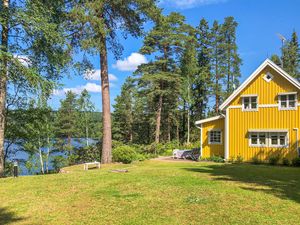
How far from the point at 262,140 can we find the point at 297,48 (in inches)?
1359

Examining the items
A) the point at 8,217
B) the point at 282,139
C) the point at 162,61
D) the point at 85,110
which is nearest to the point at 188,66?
the point at 162,61

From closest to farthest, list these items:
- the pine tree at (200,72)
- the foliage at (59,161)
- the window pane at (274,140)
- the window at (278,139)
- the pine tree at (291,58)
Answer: the window at (278,139) → the window pane at (274,140) → the foliage at (59,161) → the pine tree at (200,72) → the pine tree at (291,58)

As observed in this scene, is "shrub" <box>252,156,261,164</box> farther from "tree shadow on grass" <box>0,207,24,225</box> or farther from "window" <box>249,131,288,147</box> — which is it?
"tree shadow on grass" <box>0,207,24,225</box>

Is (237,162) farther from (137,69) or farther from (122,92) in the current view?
(122,92)

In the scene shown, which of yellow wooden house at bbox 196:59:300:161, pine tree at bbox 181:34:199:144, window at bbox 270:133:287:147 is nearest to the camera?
yellow wooden house at bbox 196:59:300:161

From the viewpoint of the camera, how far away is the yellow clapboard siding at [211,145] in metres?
22.1

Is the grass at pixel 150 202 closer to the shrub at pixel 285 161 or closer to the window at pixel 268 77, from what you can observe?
the shrub at pixel 285 161

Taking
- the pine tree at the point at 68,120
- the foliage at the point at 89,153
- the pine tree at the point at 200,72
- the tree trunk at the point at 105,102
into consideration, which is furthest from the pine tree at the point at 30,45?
the pine tree at the point at 68,120

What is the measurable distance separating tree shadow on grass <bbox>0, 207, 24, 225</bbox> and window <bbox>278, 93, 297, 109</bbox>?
57.5 ft

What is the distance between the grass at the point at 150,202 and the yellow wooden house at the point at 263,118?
9.12 meters

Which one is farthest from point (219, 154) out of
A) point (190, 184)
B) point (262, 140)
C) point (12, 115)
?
point (12, 115)

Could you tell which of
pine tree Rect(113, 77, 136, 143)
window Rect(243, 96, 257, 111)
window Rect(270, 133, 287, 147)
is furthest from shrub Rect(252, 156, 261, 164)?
pine tree Rect(113, 77, 136, 143)

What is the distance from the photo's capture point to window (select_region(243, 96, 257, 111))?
20.4m

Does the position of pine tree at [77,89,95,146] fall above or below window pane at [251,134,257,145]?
above
